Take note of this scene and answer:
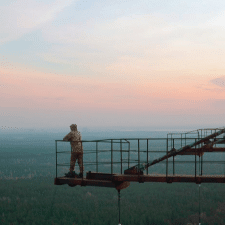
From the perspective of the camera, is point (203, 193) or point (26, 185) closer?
point (203, 193)

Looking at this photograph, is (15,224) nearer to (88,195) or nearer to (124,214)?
(124,214)

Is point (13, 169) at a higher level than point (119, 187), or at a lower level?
lower

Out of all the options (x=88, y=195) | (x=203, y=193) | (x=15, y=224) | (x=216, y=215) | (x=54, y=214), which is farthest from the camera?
(x=88, y=195)

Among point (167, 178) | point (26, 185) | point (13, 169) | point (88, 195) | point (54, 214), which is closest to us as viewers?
point (167, 178)

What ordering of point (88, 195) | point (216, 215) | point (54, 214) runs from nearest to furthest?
1. point (216, 215)
2. point (54, 214)
3. point (88, 195)

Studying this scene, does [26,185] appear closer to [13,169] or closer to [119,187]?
[13,169]

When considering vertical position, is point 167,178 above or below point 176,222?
above

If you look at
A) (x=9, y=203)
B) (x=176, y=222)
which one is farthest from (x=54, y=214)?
(x=176, y=222)

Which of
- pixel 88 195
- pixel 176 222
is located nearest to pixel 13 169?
pixel 88 195

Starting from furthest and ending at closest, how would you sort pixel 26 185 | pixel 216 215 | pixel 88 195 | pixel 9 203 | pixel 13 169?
pixel 13 169
pixel 26 185
pixel 88 195
pixel 9 203
pixel 216 215
